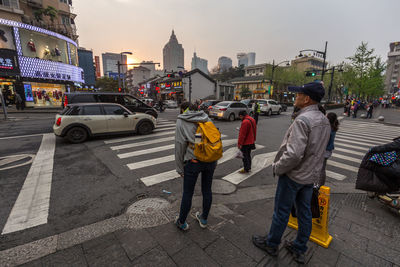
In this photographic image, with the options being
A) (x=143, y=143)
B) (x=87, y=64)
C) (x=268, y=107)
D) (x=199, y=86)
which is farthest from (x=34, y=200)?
(x=87, y=64)

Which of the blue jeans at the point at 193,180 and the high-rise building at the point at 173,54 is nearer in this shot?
the blue jeans at the point at 193,180

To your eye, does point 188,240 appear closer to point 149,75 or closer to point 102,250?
point 102,250

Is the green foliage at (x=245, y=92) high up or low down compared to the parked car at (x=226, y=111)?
up

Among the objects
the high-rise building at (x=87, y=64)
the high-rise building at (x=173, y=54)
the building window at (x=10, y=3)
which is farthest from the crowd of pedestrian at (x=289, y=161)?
the high-rise building at (x=173, y=54)

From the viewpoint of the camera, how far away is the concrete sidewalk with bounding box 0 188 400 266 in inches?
87.5

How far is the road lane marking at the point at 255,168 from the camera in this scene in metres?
4.68

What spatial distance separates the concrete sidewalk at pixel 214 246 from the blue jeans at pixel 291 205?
0.36 m

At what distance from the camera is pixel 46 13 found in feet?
89.0

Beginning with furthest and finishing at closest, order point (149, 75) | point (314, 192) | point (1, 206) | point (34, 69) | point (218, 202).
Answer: point (149, 75), point (34, 69), point (218, 202), point (1, 206), point (314, 192)

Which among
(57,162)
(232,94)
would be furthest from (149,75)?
(57,162)

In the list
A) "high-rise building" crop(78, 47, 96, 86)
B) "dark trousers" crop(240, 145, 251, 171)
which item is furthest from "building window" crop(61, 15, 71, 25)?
"dark trousers" crop(240, 145, 251, 171)

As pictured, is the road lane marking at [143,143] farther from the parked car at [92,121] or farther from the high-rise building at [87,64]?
the high-rise building at [87,64]

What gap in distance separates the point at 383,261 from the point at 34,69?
116 feet

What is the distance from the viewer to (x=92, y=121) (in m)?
7.76
